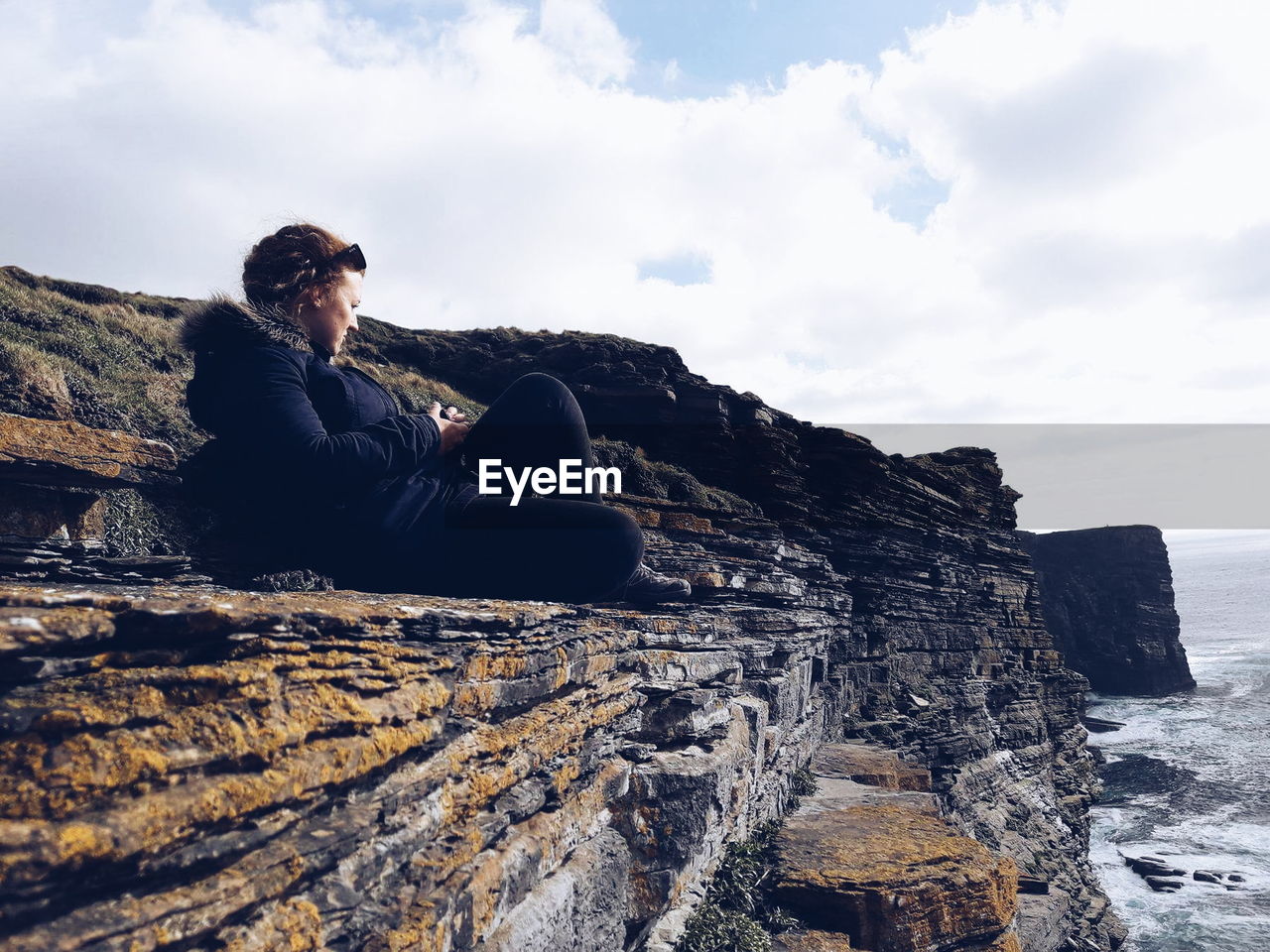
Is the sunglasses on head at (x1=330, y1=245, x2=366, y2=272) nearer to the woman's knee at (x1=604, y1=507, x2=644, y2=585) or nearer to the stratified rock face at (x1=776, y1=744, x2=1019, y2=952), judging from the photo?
the woman's knee at (x1=604, y1=507, x2=644, y2=585)

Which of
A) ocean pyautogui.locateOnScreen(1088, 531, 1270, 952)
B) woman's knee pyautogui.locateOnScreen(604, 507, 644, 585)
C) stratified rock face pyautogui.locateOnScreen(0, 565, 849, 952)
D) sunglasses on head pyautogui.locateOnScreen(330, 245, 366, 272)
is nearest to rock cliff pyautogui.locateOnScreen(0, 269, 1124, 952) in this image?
stratified rock face pyautogui.locateOnScreen(0, 565, 849, 952)

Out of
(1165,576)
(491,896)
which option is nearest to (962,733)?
(491,896)

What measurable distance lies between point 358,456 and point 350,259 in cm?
102

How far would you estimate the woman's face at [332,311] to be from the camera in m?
3.10

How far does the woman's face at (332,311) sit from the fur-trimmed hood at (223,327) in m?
0.27

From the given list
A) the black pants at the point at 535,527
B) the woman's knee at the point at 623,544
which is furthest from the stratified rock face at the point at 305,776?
the woman's knee at the point at 623,544

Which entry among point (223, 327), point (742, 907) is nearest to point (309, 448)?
point (223, 327)

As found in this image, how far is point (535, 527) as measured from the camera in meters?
3.28

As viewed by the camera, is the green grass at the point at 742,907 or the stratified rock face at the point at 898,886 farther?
the stratified rock face at the point at 898,886

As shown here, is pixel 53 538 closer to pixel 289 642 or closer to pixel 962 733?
pixel 289 642

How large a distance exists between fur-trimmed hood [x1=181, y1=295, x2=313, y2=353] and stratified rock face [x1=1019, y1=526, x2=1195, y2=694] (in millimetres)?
63604

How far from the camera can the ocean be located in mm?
23047

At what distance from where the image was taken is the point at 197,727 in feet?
5.67

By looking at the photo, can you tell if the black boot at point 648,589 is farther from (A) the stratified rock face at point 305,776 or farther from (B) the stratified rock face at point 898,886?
(B) the stratified rock face at point 898,886
